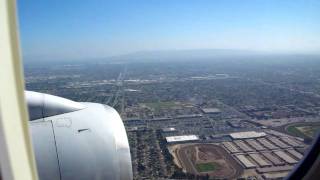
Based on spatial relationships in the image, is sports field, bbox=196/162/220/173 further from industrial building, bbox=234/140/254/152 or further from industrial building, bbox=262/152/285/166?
industrial building, bbox=234/140/254/152

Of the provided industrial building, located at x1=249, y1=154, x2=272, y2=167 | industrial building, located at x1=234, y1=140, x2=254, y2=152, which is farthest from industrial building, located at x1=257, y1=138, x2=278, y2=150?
industrial building, located at x1=249, y1=154, x2=272, y2=167

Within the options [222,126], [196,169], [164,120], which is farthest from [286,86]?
[196,169]

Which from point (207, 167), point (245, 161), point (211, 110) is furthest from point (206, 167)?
point (211, 110)

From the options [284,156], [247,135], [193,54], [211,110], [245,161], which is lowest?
[211,110]

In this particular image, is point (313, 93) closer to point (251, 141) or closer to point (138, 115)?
point (251, 141)

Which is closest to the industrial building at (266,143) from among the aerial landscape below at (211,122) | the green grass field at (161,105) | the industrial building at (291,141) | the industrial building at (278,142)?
the aerial landscape below at (211,122)

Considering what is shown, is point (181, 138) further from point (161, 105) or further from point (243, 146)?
point (161, 105)

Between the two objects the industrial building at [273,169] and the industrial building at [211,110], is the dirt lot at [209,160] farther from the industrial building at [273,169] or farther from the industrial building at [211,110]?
the industrial building at [211,110]

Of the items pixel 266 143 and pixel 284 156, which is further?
pixel 266 143
